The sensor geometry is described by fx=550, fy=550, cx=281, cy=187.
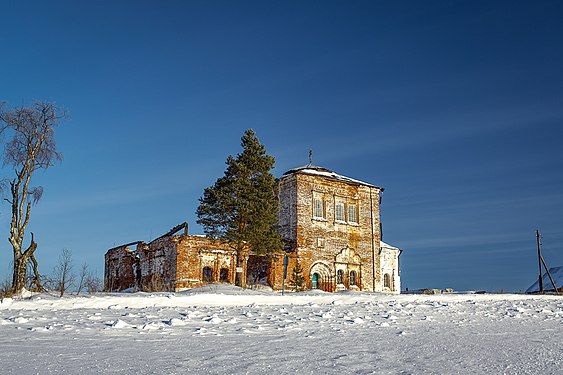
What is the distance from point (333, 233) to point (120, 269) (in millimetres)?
13693

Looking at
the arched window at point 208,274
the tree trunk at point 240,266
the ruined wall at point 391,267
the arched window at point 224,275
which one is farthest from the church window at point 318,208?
the arched window at point 208,274

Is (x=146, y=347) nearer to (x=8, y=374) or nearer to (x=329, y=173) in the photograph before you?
(x=8, y=374)

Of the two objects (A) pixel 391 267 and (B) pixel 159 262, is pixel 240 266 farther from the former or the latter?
(A) pixel 391 267

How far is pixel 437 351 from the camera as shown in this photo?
5695 mm

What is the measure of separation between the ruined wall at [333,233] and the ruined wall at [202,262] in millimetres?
3078

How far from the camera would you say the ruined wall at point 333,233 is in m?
33.5

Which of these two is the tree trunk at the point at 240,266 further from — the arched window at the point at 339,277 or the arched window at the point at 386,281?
the arched window at the point at 386,281

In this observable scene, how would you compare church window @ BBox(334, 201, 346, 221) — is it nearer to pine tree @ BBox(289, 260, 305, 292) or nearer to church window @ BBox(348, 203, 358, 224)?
church window @ BBox(348, 203, 358, 224)

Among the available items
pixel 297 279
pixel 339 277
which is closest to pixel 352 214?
pixel 339 277

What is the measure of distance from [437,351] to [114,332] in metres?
3.99

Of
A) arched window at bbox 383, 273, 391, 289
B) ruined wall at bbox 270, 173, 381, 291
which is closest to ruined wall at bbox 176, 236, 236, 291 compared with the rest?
ruined wall at bbox 270, 173, 381, 291

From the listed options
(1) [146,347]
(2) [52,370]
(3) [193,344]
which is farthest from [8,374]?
(3) [193,344]

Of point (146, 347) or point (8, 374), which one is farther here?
point (146, 347)

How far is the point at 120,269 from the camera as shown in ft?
114
